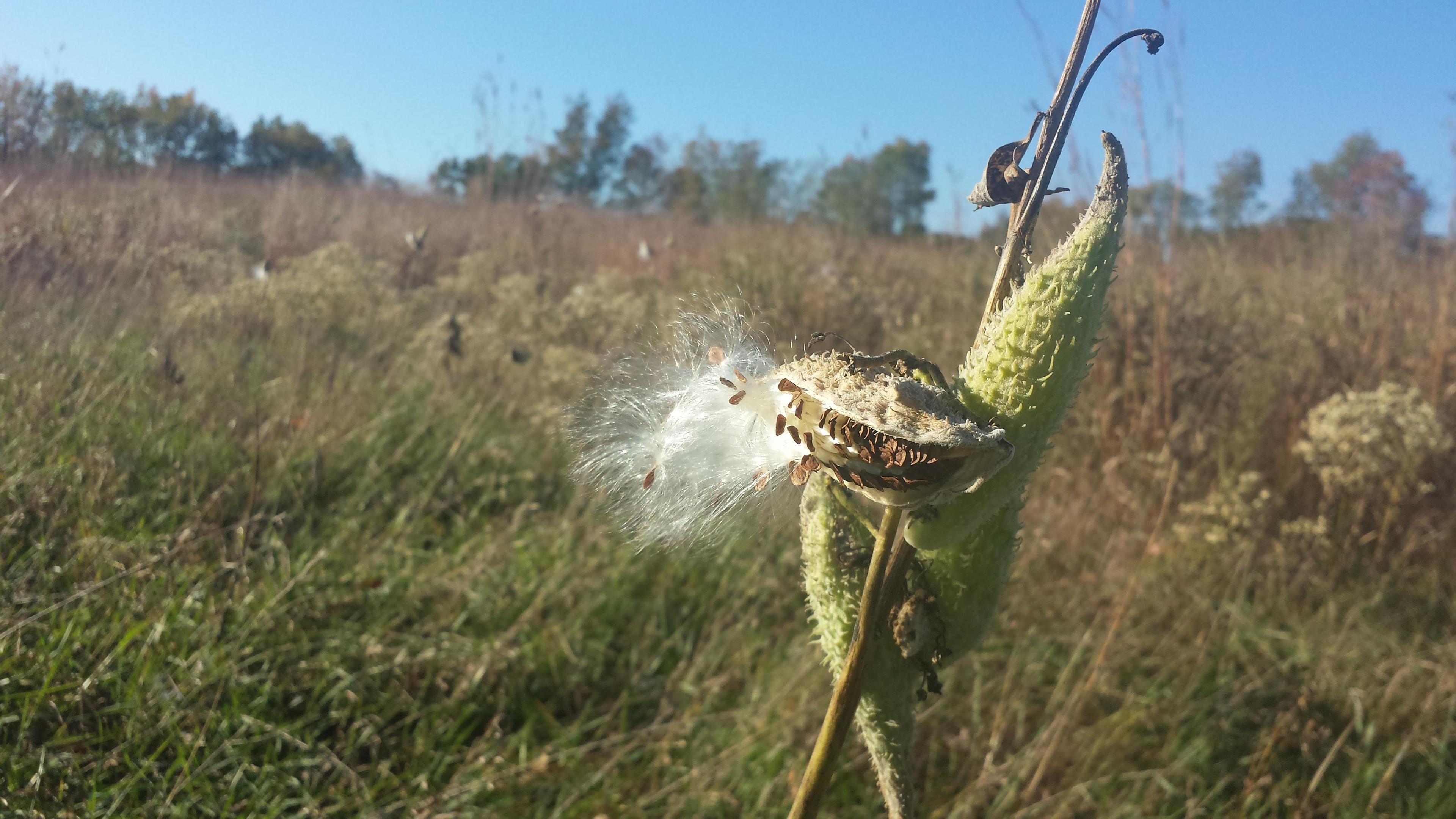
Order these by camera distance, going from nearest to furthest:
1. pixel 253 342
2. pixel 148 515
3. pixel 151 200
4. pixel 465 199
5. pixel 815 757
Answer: pixel 815 757
pixel 148 515
pixel 253 342
pixel 151 200
pixel 465 199

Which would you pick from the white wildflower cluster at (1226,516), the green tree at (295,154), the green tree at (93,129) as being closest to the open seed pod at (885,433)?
the white wildflower cluster at (1226,516)

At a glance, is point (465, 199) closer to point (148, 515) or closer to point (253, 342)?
point (253, 342)

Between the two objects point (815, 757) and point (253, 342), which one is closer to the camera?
point (815, 757)

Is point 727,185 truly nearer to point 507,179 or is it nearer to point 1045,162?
point 507,179

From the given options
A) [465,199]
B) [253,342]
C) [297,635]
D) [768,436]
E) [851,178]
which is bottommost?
[297,635]

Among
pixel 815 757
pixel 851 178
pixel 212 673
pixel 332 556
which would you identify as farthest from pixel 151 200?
pixel 851 178

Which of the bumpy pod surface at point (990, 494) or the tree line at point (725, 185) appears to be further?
the tree line at point (725, 185)

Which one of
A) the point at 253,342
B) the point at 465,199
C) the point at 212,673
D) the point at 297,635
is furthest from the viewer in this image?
the point at 465,199

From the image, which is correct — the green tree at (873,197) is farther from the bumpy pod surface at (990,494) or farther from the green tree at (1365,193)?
the bumpy pod surface at (990,494)
